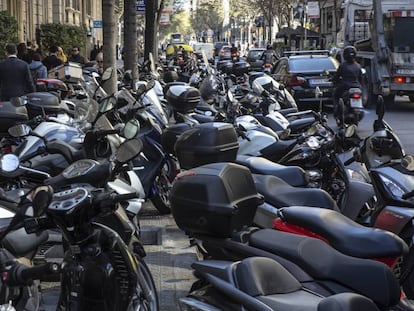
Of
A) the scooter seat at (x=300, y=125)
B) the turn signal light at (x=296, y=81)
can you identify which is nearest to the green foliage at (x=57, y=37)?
the turn signal light at (x=296, y=81)

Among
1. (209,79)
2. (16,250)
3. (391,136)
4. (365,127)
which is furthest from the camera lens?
(365,127)

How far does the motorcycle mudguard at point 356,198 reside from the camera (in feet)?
21.8

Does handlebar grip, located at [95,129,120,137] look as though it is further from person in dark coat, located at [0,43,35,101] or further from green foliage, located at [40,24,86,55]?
green foliage, located at [40,24,86,55]

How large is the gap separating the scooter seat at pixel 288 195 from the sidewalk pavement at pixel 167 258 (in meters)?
1.02

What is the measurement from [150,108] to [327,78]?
1224 cm

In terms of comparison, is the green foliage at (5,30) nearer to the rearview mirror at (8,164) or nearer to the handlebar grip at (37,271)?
the rearview mirror at (8,164)

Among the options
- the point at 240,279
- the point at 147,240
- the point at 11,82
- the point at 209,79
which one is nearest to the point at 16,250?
the point at 240,279

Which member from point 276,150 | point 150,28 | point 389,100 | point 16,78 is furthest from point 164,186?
point 389,100

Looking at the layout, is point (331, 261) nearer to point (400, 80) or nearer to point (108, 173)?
point (108, 173)

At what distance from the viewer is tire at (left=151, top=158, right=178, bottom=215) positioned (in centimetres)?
826

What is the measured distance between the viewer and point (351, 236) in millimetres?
3779

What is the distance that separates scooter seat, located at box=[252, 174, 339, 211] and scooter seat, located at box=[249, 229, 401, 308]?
3.99 feet

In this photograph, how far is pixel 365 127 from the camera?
59.0ft

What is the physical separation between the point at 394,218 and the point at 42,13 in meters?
30.2
